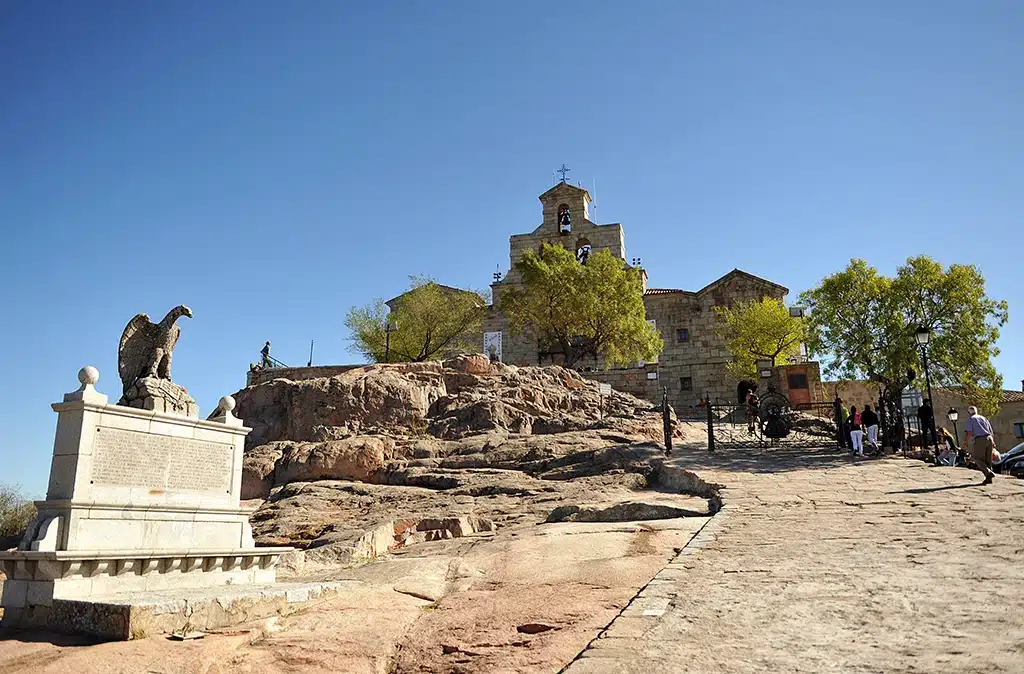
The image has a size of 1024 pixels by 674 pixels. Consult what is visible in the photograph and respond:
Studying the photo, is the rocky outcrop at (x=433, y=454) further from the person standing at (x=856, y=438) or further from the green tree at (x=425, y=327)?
the green tree at (x=425, y=327)

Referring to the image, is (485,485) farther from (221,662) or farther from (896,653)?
(896,653)

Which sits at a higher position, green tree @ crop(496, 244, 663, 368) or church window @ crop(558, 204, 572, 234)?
church window @ crop(558, 204, 572, 234)

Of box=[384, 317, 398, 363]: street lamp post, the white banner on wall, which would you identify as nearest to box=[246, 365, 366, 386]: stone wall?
box=[384, 317, 398, 363]: street lamp post

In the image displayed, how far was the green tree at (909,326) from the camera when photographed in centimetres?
2009

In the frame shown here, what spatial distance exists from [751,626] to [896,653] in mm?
879

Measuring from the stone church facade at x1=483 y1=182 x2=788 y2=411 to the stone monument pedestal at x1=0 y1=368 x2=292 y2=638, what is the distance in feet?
97.1

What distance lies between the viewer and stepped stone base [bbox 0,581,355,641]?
5.36 m

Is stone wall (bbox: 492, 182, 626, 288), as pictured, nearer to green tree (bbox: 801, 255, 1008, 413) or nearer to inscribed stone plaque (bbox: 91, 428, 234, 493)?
green tree (bbox: 801, 255, 1008, 413)

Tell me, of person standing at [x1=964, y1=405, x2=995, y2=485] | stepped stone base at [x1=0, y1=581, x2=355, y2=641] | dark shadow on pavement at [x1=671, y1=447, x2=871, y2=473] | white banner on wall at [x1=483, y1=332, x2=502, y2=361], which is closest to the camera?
stepped stone base at [x1=0, y1=581, x2=355, y2=641]

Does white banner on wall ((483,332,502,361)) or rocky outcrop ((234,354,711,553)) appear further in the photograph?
white banner on wall ((483,332,502,361))

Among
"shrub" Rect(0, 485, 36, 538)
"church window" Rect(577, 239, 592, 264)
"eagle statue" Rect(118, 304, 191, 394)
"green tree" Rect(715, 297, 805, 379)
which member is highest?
"church window" Rect(577, 239, 592, 264)

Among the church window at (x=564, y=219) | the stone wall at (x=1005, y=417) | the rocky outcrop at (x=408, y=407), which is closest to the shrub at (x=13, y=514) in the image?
the rocky outcrop at (x=408, y=407)

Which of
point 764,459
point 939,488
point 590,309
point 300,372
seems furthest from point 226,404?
point 590,309

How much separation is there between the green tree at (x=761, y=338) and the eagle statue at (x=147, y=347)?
30179 mm
